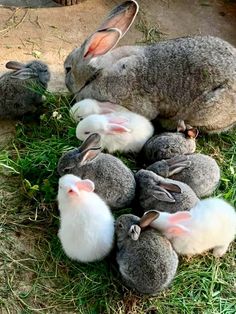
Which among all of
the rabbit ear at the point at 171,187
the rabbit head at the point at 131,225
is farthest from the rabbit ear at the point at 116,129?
the rabbit head at the point at 131,225

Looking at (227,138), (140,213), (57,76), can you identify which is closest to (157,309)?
(140,213)

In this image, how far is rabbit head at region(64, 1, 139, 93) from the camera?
3.22 meters

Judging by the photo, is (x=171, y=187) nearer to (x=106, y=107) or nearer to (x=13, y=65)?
(x=106, y=107)

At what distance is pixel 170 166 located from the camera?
291 cm

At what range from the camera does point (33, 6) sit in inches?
174

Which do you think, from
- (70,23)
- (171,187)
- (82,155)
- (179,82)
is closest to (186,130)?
(179,82)

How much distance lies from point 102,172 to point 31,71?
2.99 feet

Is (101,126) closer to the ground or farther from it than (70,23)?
farther from it

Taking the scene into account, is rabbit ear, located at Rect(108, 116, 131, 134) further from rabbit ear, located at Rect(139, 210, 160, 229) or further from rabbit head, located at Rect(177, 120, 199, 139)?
rabbit ear, located at Rect(139, 210, 160, 229)

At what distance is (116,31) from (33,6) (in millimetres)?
1400

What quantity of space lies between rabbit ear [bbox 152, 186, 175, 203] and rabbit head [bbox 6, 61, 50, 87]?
106cm

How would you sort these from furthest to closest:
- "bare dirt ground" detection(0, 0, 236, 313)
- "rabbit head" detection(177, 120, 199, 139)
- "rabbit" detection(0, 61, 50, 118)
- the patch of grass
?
the patch of grass < "bare dirt ground" detection(0, 0, 236, 313) < "rabbit" detection(0, 61, 50, 118) < "rabbit head" detection(177, 120, 199, 139)

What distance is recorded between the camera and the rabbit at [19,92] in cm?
335

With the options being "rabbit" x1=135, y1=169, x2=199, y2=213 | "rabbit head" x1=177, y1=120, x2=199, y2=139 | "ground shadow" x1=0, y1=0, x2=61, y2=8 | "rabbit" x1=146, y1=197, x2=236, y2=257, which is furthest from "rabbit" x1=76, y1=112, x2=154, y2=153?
"ground shadow" x1=0, y1=0, x2=61, y2=8
